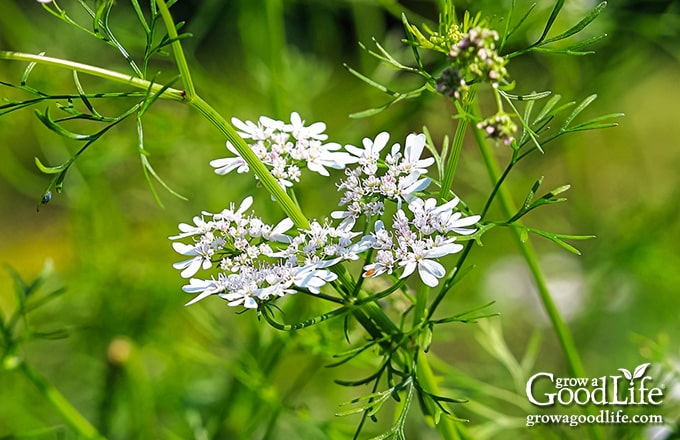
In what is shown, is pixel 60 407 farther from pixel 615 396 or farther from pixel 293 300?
pixel 615 396

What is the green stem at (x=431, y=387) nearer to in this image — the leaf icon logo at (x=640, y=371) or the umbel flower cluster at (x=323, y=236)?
the umbel flower cluster at (x=323, y=236)

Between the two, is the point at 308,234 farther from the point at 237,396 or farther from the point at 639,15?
the point at 639,15

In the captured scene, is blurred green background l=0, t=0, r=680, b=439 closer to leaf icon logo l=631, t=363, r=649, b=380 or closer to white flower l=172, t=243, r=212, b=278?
leaf icon logo l=631, t=363, r=649, b=380

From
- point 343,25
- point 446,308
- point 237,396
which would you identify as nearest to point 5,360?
point 237,396

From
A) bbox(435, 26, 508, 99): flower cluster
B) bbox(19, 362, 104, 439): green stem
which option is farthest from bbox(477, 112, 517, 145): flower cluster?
bbox(19, 362, 104, 439): green stem

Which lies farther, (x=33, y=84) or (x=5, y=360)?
(x=33, y=84)
